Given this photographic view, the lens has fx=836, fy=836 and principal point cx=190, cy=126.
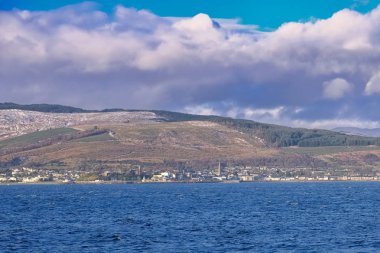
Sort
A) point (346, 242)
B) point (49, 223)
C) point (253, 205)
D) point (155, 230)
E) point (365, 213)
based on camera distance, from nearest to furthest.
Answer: point (346, 242) → point (155, 230) → point (49, 223) → point (365, 213) → point (253, 205)

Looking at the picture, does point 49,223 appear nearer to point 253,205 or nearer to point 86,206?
point 86,206

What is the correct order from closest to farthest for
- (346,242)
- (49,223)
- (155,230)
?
(346,242)
(155,230)
(49,223)

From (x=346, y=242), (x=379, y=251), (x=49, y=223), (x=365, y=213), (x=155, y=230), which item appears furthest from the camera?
(x=365, y=213)

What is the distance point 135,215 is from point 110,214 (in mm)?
4216

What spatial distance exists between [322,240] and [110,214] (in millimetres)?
42001

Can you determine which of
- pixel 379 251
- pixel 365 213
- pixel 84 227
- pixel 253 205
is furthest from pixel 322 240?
pixel 253 205

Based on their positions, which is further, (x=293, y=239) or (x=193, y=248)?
(x=293, y=239)

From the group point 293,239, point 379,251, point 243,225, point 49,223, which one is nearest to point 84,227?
point 49,223

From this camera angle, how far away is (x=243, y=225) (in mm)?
91750

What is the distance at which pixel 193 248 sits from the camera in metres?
70.8

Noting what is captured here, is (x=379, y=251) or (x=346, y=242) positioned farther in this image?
(x=346, y=242)

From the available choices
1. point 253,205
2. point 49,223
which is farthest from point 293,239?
point 253,205

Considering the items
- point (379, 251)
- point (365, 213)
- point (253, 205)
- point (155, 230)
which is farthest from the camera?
point (253, 205)

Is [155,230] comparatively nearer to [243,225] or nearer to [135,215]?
[243,225]
